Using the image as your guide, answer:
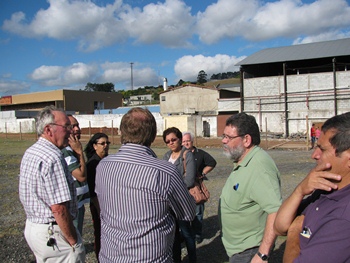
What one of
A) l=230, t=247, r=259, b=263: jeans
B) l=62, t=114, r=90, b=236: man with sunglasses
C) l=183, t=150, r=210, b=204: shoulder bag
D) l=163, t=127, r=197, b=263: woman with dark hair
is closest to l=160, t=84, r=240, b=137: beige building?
l=163, t=127, r=197, b=263: woman with dark hair

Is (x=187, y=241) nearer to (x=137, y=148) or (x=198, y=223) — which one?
(x=198, y=223)

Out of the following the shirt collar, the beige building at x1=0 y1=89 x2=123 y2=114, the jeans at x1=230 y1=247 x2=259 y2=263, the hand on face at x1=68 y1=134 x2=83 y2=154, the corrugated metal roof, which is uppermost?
the corrugated metal roof

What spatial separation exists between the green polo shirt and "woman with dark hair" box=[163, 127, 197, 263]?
66.1 inches

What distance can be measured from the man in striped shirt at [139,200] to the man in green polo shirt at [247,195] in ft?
1.80

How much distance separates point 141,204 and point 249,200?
0.93 meters

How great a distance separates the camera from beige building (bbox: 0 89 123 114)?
56969 millimetres

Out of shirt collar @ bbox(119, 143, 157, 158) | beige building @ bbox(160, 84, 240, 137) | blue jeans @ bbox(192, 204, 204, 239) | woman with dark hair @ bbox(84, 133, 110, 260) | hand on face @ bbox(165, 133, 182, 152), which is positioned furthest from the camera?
beige building @ bbox(160, 84, 240, 137)

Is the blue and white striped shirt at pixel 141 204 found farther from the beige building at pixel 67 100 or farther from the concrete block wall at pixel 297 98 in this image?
the beige building at pixel 67 100

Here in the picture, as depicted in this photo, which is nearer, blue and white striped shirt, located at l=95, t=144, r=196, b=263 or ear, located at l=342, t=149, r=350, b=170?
ear, located at l=342, t=149, r=350, b=170

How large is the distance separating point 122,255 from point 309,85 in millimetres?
33483

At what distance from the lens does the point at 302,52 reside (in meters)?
35.0

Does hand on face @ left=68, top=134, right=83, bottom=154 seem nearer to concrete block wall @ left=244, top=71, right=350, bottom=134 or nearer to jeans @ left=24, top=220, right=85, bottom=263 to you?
jeans @ left=24, top=220, right=85, bottom=263

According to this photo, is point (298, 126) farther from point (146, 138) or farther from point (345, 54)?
point (146, 138)

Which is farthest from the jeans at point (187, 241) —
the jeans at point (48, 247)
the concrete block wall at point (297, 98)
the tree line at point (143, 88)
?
the tree line at point (143, 88)
